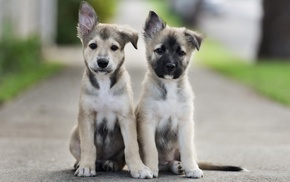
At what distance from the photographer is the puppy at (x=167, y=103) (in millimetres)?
8055

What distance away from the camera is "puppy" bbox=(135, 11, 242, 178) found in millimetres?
8055

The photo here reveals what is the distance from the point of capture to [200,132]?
40.7ft

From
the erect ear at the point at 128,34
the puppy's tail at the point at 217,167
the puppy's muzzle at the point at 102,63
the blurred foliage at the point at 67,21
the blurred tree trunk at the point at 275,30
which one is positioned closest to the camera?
the puppy's muzzle at the point at 102,63

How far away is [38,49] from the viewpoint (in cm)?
2262

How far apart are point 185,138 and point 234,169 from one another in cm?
81

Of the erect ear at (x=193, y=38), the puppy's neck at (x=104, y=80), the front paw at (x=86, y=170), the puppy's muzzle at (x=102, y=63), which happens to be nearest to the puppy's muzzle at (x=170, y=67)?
the erect ear at (x=193, y=38)

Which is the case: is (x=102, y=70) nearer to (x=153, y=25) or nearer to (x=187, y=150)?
(x=153, y=25)

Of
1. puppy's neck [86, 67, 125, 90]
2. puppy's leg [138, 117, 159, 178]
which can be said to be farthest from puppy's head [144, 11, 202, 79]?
puppy's leg [138, 117, 159, 178]

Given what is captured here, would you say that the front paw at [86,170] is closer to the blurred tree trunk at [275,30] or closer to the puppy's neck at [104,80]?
the puppy's neck at [104,80]

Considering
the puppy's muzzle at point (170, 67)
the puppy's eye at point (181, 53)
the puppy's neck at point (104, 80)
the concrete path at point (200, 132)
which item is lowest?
the concrete path at point (200, 132)

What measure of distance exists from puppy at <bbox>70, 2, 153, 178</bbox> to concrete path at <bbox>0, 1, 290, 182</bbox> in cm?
25

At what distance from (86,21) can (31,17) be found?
18.6 m

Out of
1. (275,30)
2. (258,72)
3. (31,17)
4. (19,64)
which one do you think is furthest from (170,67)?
(31,17)

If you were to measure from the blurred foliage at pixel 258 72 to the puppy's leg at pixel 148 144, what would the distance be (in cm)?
784
